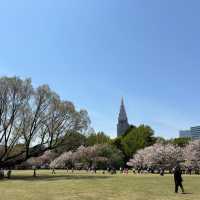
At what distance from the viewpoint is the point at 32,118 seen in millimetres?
60656

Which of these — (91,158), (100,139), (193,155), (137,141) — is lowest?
(193,155)

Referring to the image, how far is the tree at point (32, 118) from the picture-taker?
59062 mm

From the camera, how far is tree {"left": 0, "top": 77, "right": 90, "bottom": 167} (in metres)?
59.1

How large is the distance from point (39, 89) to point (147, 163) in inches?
1776

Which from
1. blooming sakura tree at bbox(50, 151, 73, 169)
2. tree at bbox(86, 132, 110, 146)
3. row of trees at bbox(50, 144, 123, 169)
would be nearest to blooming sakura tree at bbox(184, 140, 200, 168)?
row of trees at bbox(50, 144, 123, 169)

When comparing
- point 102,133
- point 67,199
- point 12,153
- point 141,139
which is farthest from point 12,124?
point 102,133

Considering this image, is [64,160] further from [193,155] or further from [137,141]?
[193,155]

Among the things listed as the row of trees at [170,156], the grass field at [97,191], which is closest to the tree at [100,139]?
the row of trees at [170,156]

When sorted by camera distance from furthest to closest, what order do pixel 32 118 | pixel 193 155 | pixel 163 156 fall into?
pixel 163 156, pixel 193 155, pixel 32 118

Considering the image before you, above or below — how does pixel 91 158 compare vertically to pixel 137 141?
below

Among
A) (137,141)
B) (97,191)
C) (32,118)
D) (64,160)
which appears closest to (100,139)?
(137,141)

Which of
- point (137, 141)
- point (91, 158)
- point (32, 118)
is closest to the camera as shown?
point (32, 118)

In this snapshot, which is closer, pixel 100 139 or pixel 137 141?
pixel 137 141

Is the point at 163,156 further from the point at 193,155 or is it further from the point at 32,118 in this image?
the point at 32,118
